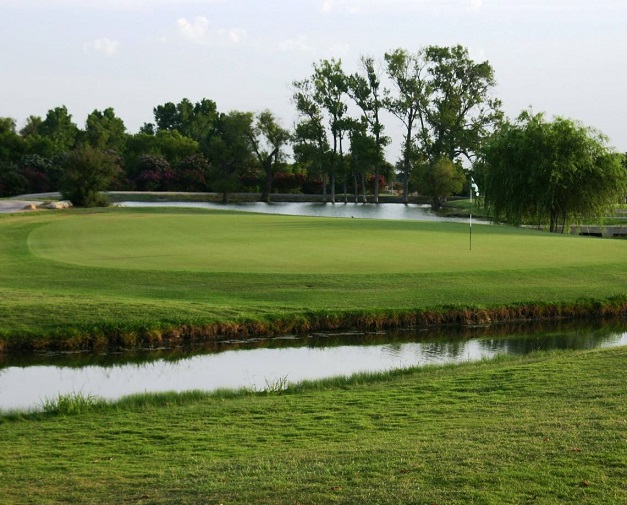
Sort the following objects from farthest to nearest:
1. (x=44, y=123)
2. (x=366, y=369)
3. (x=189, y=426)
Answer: (x=44, y=123), (x=366, y=369), (x=189, y=426)

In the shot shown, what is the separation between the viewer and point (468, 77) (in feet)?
307

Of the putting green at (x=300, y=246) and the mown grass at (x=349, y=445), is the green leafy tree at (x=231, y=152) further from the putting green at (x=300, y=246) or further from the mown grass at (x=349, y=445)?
the mown grass at (x=349, y=445)

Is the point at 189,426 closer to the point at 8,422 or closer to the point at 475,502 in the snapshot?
the point at 8,422

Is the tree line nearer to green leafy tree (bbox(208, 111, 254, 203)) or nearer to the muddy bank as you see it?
green leafy tree (bbox(208, 111, 254, 203))

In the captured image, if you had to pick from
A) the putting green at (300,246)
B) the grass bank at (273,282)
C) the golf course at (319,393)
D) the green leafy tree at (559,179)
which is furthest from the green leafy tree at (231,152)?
the golf course at (319,393)

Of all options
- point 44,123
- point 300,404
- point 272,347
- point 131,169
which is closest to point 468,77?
point 131,169

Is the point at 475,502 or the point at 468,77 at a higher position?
the point at 468,77

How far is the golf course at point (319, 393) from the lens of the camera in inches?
319

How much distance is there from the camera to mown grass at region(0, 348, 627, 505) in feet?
25.7

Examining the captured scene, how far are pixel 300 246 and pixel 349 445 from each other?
22149 mm

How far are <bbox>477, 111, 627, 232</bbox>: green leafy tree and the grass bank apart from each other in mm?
13797

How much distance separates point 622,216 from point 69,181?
4377cm

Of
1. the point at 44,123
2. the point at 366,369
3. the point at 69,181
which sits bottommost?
the point at 366,369

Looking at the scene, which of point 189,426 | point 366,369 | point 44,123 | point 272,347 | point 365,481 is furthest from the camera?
point 44,123
